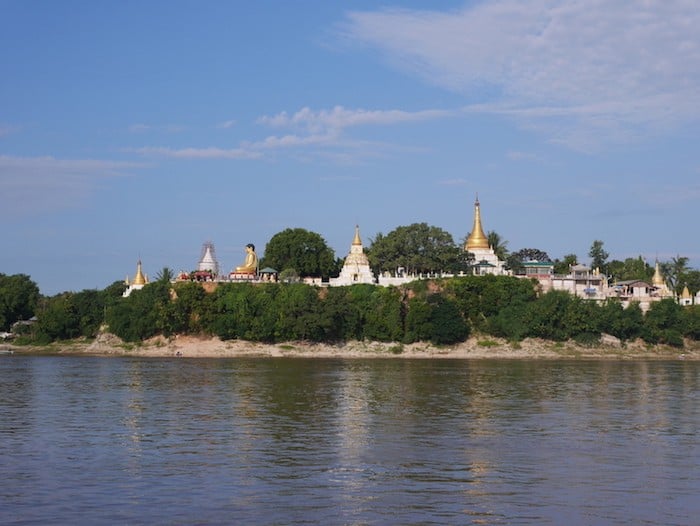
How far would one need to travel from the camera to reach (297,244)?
94.8 metres

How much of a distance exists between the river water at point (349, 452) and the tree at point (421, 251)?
1595 inches

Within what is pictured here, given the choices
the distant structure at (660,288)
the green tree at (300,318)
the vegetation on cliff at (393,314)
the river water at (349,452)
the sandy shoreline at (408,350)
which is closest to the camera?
the river water at (349,452)

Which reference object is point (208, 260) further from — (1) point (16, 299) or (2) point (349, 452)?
(2) point (349, 452)

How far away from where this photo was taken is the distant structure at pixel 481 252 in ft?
295

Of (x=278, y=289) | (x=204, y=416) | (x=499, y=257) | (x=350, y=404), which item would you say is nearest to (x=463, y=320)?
(x=278, y=289)

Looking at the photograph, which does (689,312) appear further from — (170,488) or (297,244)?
(170,488)

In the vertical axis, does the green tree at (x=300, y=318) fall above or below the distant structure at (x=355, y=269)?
below

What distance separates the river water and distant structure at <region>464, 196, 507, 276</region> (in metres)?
40.3

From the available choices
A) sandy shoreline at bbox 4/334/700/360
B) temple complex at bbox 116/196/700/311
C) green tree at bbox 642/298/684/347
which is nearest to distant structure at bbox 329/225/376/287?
temple complex at bbox 116/196/700/311

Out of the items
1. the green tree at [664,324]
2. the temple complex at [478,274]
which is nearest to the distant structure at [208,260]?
the temple complex at [478,274]

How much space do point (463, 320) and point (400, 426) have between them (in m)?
48.7

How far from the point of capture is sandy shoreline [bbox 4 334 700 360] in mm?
76750

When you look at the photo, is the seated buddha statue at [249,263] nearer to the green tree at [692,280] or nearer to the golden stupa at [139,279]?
the golden stupa at [139,279]

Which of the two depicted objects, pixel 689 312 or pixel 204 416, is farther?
pixel 689 312
